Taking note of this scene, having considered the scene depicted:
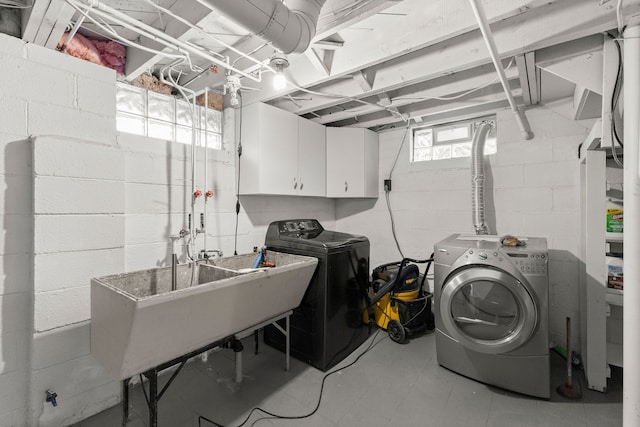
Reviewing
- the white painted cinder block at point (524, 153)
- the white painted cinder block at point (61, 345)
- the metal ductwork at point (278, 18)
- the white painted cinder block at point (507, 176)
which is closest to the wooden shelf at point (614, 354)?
the white painted cinder block at point (507, 176)

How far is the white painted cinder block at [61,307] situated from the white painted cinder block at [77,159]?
2.21ft

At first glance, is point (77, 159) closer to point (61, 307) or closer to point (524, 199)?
point (61, 307)

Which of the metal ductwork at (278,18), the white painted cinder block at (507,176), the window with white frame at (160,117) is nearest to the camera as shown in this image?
the metal ductwork at (278,18)

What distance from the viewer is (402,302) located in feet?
8.79

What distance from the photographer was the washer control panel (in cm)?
184

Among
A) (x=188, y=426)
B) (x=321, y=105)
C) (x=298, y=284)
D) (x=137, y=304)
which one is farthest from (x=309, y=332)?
(x=321, y=105)

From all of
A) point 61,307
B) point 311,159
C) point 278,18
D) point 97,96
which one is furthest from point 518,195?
point 61,307

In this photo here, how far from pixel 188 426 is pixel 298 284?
1.03 m

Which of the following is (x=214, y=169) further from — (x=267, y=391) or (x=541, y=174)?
(x=541, y=174)

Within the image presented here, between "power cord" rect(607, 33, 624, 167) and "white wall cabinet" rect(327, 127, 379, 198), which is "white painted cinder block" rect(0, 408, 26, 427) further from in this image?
"power cord" rect(607, 33, 624, 167)

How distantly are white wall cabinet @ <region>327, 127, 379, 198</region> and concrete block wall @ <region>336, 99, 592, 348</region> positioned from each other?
1.37 ft

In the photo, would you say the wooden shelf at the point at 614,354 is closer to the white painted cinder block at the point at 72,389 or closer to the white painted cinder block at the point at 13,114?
the white painted cinder block at the point at 72,389

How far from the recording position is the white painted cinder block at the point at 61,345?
1588 mm

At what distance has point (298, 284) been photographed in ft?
6.95
